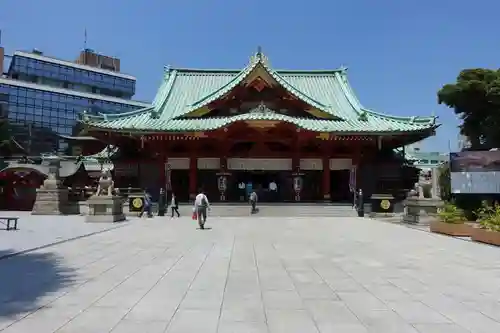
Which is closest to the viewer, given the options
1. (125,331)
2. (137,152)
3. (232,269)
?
(125,331)

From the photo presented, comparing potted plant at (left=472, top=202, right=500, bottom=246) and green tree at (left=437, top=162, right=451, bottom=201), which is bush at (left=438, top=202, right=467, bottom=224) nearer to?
potted plant at (left=472, top=202, right=500, bottom=246)

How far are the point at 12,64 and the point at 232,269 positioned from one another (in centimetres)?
8178

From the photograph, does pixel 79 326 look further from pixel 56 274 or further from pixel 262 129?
pixel 262 129

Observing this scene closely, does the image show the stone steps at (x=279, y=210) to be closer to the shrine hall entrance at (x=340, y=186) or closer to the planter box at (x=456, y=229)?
the shrine hall entrance at (x=340, y=186)

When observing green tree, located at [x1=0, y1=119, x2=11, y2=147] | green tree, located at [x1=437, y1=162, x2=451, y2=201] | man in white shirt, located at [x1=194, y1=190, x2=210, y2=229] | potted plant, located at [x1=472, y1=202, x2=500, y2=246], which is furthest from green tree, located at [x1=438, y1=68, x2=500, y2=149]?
green tree, located at [x1=0, y1=119, x2=11, y2=147]

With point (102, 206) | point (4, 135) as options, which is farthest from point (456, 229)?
point (4, 135)

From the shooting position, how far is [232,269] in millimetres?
8695

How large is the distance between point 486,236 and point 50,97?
253 feet

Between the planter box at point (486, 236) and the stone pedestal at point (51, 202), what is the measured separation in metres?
21.6

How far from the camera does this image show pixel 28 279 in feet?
24.5

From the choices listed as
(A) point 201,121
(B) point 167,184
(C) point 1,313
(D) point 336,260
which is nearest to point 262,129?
(A) point 201,121

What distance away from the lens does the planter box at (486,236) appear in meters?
12.5

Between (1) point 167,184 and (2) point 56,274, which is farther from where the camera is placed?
(1) point 167,184

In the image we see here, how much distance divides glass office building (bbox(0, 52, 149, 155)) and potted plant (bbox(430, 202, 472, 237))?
186 feet
